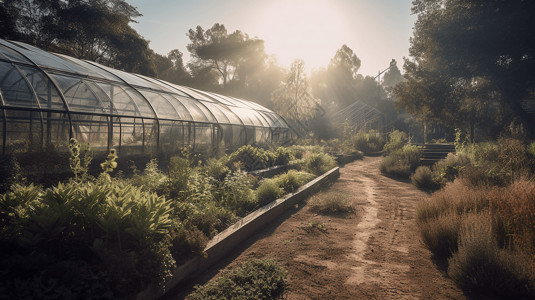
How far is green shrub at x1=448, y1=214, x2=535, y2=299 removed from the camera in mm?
2826

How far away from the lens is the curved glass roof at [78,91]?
6562 millimetres

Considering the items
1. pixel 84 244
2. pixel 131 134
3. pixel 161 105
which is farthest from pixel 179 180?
pixel 161 105

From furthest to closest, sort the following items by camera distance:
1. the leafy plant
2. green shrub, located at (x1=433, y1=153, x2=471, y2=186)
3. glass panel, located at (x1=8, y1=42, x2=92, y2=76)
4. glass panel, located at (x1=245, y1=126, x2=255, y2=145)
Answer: glass panel, located at (x1=245, y1=126, x2=255, y2=145)
green shrub, located at (x1=433, y1=153, x2=471, y2=186)
glass panel, located at (x1=8, y1=42, x2=92, y2=76)
the leafy plant

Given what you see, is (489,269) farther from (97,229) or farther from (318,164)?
(318,164)

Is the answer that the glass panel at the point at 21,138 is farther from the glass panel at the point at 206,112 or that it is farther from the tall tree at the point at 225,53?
the tall tree at the point at 225,53

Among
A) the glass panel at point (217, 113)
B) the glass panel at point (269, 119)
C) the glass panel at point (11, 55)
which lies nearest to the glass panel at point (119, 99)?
the glass panel at point (11, 55)

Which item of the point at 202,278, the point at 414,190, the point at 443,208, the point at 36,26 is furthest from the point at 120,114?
the point at 36,26

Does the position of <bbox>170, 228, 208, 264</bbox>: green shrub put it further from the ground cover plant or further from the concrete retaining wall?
the concrete retaining wall

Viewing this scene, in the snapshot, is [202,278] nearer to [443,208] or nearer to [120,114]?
[443,208]

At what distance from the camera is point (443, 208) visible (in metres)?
4.75

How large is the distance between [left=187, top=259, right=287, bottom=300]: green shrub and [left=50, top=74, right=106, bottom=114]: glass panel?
658 centimetres

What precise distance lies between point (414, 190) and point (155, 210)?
28.6 feet

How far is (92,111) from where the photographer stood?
25.8 ft

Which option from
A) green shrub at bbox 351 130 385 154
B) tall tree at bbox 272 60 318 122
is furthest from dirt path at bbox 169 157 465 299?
tall tree at bbox 272 60 318 122
